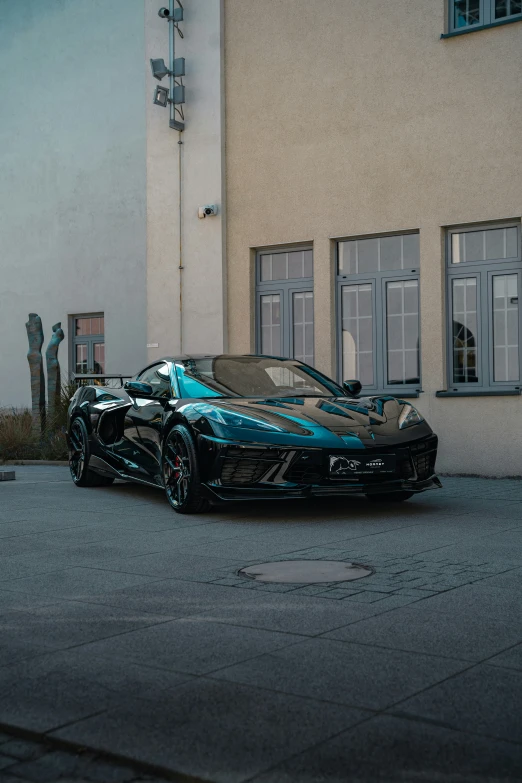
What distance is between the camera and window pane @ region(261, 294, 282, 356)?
49.2ft

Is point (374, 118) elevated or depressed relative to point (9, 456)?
elevated

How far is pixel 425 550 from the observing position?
6738 millimetres

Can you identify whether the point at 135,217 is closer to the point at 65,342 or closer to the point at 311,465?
the point at 65,342

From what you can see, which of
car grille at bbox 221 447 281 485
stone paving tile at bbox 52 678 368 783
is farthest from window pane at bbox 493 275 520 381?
stone paving tile at bbox 52 678 368 783

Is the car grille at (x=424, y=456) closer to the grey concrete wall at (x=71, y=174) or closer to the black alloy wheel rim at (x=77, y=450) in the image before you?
the black alloy wheel rim at (x=77, y=450)

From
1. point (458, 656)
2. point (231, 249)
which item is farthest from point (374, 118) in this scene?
point (458, 656)

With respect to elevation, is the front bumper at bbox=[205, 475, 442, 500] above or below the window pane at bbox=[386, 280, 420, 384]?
below

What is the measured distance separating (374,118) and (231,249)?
111 inches

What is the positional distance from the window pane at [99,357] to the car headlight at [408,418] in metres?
13.7

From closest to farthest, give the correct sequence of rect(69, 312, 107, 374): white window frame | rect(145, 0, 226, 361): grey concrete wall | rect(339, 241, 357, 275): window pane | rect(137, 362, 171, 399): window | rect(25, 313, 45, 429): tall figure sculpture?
rect(137, 362, 171, 399): window → rect(339, 241, 357, 275): window pane → rect(145, 0, 226, 361): grey concrete wall → rect(25, 313, 45, 429): tall figure sculpture → rect(69, 312, 107, 374): white window frame

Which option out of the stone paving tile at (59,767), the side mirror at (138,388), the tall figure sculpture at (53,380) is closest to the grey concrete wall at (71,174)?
the tall figure sculpture at (53,380)

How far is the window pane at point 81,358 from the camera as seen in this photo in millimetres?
22547

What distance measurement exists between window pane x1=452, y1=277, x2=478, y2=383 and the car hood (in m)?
3.93

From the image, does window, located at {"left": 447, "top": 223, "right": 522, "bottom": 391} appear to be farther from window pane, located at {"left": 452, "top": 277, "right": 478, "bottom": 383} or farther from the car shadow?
the car shadow
